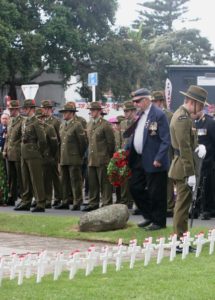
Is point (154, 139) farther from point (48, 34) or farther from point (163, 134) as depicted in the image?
point (48, 34)

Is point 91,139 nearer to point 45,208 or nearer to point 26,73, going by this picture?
point 45,208

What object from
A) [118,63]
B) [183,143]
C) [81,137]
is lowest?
[81,137]

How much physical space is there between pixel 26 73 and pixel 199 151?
43.1 metres

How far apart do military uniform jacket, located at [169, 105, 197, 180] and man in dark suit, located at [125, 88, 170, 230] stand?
→ 1201 mm

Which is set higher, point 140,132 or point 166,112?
point 166,112

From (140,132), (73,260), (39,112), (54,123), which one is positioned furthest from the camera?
(54,123)

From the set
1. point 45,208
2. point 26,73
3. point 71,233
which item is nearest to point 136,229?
point 71,233

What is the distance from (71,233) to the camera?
39.0ft

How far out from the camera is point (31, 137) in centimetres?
1475

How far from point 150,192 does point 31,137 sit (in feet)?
14.4

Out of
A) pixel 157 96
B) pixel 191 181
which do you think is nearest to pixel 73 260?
pixel 191 181

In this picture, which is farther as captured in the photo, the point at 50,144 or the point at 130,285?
the point at 50,144

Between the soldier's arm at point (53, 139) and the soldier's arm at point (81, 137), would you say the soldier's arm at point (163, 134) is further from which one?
the soldier's arm at point (53, 139)

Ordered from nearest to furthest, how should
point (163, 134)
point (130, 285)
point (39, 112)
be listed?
point (130, 285) < point (163, 134) < point (39, 112)
